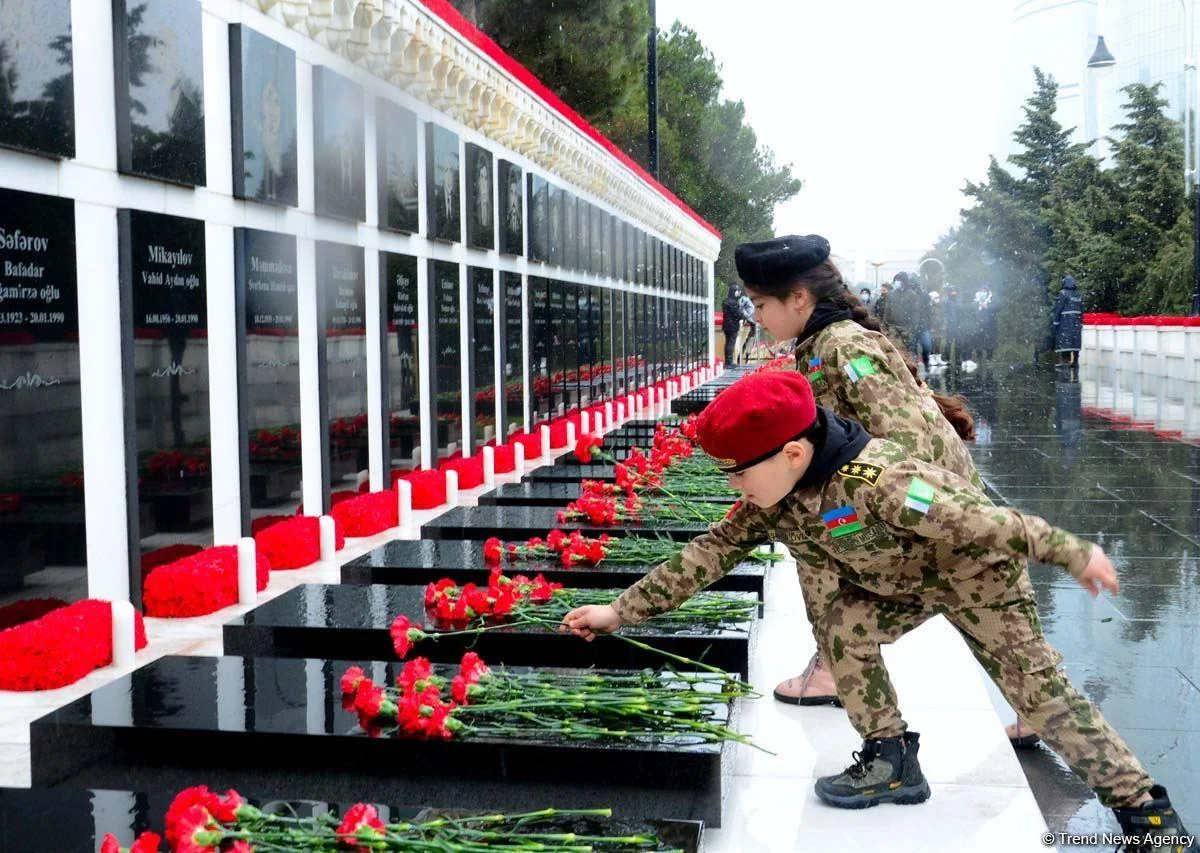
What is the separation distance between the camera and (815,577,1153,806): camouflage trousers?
11.1ft

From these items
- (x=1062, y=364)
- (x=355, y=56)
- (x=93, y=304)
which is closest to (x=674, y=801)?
(x=93, y=304)

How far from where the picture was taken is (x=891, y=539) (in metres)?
3.43

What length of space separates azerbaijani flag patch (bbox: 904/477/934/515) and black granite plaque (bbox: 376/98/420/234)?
6322mm

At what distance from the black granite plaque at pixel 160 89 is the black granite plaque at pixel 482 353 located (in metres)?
4.74

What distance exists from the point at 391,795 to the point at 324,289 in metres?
4.94

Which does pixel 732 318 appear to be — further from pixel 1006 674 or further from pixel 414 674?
pixel 1006 674

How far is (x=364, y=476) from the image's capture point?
28.9 ft

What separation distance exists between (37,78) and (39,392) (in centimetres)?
116

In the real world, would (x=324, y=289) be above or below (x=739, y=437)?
above

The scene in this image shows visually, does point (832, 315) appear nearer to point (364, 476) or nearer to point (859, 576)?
point (859, 576)

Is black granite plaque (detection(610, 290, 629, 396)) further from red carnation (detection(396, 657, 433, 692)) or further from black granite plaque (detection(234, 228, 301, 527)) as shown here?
red carnation (detection(396, 657, 433, 692))

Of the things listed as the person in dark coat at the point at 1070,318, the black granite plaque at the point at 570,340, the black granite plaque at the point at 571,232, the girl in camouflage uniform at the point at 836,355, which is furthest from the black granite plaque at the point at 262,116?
the person in dark coat at the point at 1070,318

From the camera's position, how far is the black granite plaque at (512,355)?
12320 millimetres

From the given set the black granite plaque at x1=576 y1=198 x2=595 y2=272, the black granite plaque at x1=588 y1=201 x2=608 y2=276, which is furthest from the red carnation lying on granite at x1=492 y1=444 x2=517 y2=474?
the black granite plaque at x1=588 y1=201 x2=608 y2=276
